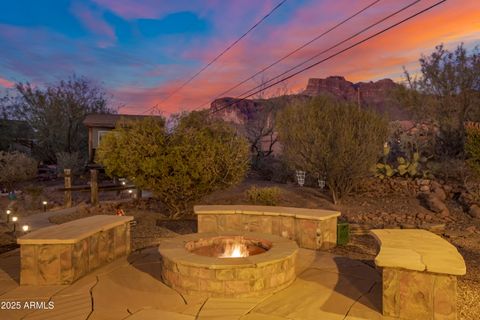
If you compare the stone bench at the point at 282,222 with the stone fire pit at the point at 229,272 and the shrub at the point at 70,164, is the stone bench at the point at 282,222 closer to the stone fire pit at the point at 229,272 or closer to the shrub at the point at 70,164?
the stone fire pit at the point at 229,272

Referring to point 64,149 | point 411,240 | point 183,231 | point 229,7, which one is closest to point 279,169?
point 229,7

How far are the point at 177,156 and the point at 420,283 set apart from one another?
6925 mm

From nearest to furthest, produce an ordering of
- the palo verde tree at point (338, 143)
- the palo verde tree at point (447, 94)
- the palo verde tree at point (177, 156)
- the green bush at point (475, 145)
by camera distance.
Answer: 1. the palo verde tree at point (177, 156)
2. the green bush at point (475, 145)
3. the palo verde tree at point (338, 143)
4. the palo verde tree at point (447, 94)

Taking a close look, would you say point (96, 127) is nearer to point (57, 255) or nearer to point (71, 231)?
point (71, 231)

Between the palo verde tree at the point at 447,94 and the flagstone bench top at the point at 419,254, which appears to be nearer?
the flagstone bench top at the point at 419,254

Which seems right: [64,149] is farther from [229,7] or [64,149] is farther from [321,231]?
[321,231]

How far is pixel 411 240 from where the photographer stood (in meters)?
5.24

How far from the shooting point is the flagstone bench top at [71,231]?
524 centimetres

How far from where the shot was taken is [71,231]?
576cm

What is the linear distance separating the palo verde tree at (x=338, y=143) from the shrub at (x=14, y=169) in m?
17.1

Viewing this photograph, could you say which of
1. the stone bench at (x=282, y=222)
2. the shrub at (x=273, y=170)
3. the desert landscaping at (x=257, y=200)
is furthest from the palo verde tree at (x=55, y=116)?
the stone bench at (x=282, y=222)

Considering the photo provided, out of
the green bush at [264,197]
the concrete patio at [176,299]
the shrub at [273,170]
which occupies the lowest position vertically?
the concrete patio at [176,299]

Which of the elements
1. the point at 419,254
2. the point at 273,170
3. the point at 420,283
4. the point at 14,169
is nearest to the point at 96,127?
the point at 14,169

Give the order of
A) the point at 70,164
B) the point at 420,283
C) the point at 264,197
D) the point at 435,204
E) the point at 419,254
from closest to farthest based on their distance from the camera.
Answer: the point at 420,283 < the point at 419,254 < the point at 264,197 < the point at 435,204 < the point at 70,164
